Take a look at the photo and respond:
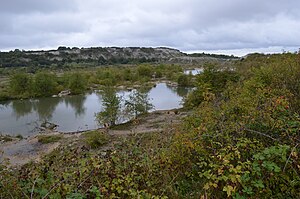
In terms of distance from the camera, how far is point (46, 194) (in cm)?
270

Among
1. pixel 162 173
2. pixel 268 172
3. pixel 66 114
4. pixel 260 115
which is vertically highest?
pixel 260 115

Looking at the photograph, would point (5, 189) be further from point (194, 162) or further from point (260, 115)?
point (260, 115)

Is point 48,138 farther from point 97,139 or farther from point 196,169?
point 196,169

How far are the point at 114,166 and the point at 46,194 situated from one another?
796 millimetres

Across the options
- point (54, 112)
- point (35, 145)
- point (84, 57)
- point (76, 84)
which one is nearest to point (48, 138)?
point (35, 145)

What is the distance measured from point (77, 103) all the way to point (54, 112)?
5139 millimetres

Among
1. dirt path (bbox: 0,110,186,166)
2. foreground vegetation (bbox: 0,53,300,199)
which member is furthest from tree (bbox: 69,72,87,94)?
foreground vegetation (bbox: 0,53,300,199)

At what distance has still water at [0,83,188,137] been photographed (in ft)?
77.7

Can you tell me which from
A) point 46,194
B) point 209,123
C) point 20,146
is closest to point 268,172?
point 209,123

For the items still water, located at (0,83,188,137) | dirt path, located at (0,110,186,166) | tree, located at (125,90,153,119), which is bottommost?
still water, located at (0,83,188,137)

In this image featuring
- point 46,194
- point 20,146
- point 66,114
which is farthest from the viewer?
point 66,114

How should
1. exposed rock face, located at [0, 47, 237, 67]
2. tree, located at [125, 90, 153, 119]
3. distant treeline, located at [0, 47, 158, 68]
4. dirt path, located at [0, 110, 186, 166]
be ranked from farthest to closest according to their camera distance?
exposed rock face, located at [0, 47, 237, 67]
distant treeline, located at [0, 47, 158, 68]
tree, located at [125, 90, 153, 119]
dirt path, located at [0, 110, 186, 166]

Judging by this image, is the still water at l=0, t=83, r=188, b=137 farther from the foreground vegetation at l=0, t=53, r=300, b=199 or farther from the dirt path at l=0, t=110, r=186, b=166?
the foreground vegetation at l=0, t=53, r=300, b=199

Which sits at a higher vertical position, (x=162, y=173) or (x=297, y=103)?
(x=297, y=103)
